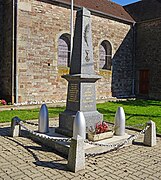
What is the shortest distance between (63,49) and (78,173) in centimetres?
1188

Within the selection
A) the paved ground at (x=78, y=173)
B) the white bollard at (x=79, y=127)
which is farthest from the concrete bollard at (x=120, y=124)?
the white bollard at (x=79, y=127)

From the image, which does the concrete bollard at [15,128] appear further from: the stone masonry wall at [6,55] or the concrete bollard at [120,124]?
the stone masonry wall at [6,55]

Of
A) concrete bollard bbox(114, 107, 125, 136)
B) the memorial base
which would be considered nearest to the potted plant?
the memorial base

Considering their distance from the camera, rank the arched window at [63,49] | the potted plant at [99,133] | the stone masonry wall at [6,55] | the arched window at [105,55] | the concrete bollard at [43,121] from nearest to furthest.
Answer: the potted plant at [99,133]
the concrete bollard at [43,121]
the stone masonry wall at [6,55]
the arched window at [63,49]
the arched window at [105,55]

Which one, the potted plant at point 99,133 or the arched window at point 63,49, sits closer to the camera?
the potted plant at point 99,133

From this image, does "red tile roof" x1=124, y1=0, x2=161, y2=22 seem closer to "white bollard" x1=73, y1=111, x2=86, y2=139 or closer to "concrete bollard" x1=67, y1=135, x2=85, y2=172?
"white bollard" x1=73, y1=111, x2=86, y2=139

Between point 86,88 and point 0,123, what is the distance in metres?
3.88

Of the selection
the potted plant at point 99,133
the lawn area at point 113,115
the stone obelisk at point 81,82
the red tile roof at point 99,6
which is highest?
the red tile roof at point 99,6

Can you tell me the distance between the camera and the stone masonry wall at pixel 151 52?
1747 centimetres

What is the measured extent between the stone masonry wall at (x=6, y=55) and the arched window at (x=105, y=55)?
7.30m

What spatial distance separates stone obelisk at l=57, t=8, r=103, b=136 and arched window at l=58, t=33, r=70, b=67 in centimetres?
911

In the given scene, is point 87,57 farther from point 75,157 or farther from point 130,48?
point 130,48

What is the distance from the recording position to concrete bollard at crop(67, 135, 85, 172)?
3926 mm

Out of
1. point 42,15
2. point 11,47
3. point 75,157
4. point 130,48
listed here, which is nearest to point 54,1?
point 42,15
